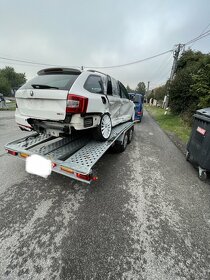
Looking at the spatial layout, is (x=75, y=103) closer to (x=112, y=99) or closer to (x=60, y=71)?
(x=60, y=71)

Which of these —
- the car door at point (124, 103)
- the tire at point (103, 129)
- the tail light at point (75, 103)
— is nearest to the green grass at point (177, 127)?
the car door at point (124, 103)

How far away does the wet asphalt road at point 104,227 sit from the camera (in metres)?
1.52

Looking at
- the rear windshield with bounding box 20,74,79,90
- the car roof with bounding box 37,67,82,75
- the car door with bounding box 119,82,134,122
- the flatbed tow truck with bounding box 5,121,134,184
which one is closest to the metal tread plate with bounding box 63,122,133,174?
the flatbed tow truck with bounding box 5,121,134,184

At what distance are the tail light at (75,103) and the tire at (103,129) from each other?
2.86ft

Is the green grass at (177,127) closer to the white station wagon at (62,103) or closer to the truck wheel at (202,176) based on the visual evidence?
the truck wheel at (202,176)

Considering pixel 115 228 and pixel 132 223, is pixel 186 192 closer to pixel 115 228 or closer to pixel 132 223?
pixel 132 223

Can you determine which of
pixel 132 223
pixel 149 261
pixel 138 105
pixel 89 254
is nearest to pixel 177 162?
pixel 132 223

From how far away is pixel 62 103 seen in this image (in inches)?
94.9

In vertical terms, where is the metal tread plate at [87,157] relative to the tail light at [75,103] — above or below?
below

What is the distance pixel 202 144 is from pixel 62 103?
3166 millimetres

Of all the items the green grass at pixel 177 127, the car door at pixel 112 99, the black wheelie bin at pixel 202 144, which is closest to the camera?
the black wheelie bin at pixel 202 144

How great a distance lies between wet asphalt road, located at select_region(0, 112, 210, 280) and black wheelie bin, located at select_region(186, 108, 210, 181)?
35 cm

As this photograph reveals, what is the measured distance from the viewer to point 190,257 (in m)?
1.67

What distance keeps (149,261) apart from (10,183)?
266 centimetres
